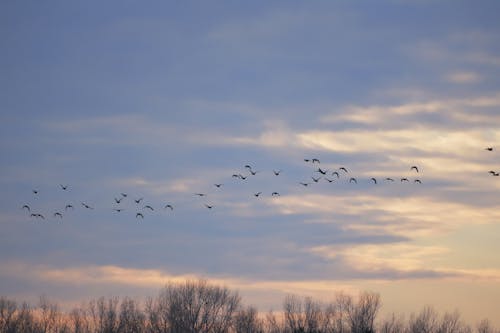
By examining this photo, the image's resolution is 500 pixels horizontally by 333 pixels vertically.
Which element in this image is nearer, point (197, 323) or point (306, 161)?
point (306, 161)

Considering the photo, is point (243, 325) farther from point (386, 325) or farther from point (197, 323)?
point (386, 325)

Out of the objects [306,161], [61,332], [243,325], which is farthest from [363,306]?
[306,161]

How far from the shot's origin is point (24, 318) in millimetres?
134625

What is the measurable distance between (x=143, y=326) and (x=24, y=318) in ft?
59.1

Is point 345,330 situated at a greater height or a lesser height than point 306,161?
lesser

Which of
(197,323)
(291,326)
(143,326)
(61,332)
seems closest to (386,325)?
(291,326)

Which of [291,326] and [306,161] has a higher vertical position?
[306,161]

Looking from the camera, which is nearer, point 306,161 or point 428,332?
point 306,161

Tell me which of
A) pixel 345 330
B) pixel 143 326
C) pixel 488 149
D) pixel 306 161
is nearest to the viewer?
pixel 488 149

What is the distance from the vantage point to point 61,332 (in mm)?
133500

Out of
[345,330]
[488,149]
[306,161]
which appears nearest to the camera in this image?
[488,149]

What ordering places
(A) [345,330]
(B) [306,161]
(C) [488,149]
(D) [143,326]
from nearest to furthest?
(C) [488,149]
(B) [306,161]
(A) [345,330]
(D) [143,326]

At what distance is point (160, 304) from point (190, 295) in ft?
15.4

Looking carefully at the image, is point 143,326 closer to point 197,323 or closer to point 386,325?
point 197,323
